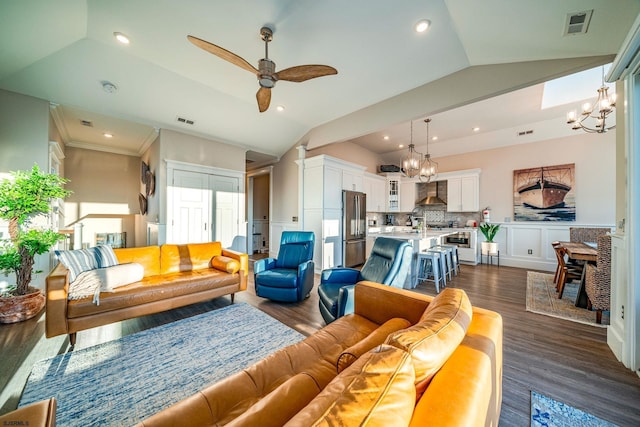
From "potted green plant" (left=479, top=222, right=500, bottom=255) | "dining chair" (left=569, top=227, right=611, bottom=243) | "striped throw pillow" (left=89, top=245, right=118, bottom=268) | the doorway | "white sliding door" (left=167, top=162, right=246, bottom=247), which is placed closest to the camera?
"striped throw pillow" (left=89, top=245, right=118, bottom=268)

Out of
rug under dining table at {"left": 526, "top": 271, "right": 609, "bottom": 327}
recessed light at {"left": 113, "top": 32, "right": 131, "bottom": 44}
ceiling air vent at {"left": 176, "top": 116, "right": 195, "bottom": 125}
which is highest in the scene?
recessed light at {"left": 113, "top": 32, "right": 131, "bottom": 44}

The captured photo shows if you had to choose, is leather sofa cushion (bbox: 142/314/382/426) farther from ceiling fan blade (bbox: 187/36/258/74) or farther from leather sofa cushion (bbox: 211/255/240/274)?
ceiling fan blade (bbox: 187/36/258/74)

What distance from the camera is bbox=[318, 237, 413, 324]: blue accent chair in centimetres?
212

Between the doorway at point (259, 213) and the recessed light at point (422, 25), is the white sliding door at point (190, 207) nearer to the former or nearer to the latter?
the doorway at point (259, 213)

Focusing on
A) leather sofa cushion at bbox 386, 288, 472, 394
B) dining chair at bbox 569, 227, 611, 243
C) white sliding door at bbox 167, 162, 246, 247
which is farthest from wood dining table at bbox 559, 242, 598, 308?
white sliding door at bbox 167, 162, 246, 247

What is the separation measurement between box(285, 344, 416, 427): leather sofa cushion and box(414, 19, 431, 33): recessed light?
118 inches

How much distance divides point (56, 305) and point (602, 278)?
546cm

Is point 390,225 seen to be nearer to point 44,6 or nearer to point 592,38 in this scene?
point 592,38

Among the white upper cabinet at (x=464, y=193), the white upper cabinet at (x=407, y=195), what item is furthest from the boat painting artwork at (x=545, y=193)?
the white upper cabinet at (x=407, y=195)

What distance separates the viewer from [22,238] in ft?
8.49

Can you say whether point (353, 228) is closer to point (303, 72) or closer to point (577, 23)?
point (303, 72)

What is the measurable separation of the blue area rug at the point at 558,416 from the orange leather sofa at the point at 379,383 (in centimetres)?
78

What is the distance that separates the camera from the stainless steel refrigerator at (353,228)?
5.30 m

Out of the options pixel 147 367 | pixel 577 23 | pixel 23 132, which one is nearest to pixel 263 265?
pixel 147 367
